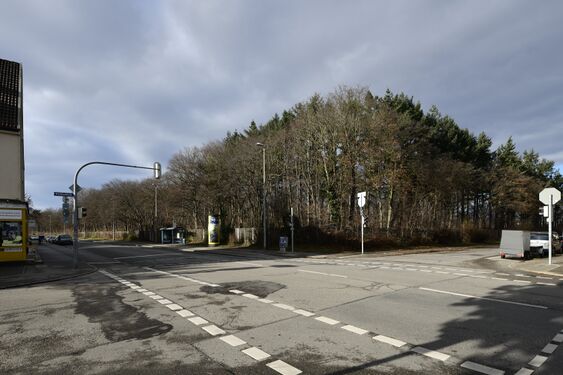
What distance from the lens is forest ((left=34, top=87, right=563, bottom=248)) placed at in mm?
34188

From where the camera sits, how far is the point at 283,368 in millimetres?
4945

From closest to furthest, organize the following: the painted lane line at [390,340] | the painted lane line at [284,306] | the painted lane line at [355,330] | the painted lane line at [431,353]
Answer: the painted lane line at [431,353] < the painted lane line at [390,340] < the painted lane line at [355,330] < the painted lane line at [284,306]

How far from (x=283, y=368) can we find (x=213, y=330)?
223 centimetres

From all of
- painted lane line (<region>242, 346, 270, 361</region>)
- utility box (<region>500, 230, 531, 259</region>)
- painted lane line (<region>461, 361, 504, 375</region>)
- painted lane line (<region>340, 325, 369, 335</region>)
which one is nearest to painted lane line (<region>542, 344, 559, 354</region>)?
painted lane line (<region>461, 361, 504, 375</region>)

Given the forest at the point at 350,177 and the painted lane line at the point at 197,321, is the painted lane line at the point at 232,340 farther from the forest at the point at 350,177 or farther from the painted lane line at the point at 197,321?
the forest at the point at 350,177

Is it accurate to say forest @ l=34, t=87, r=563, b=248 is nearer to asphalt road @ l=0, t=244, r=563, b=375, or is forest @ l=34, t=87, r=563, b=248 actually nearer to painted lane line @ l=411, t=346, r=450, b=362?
asphalt road @ l=0, t=244, r=563, b=375

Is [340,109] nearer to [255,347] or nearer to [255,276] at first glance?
[255,276]

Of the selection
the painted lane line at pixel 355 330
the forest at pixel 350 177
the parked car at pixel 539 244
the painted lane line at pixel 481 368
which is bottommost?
the parked car at pixel 539 244

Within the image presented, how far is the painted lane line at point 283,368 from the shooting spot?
482 cm

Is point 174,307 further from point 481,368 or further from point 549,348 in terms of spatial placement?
point 549,348

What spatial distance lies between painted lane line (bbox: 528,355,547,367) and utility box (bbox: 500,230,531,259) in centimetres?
1889

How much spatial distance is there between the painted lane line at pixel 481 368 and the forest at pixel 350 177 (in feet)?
89.1

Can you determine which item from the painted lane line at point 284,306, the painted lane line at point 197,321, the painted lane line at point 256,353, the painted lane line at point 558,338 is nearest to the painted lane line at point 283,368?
the painted lane line at point 256,353

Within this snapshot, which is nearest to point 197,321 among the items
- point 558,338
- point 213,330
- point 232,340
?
point 213,330
